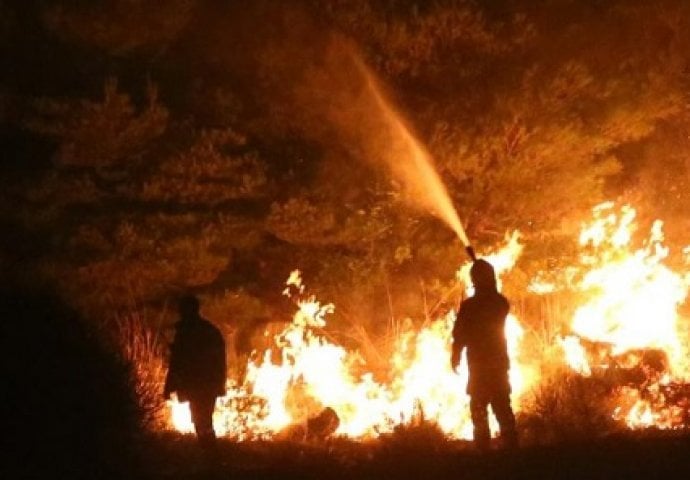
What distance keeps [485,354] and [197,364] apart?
110 inches

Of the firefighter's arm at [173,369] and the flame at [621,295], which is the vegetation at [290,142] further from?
the firefighter's arm at [173,369]

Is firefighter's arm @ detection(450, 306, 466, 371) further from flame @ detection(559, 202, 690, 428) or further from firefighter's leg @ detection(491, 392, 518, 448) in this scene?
flame @ detection(559, 202, 690, 428)

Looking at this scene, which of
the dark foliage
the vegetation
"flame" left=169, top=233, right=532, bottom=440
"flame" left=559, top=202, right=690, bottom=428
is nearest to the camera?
the dark foliage

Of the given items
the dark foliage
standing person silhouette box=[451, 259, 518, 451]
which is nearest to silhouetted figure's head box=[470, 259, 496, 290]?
standing person silhouette box=[451, 259, 518, 451]

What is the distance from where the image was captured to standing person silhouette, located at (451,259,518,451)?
8719 mm

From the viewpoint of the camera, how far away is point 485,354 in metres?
8.73

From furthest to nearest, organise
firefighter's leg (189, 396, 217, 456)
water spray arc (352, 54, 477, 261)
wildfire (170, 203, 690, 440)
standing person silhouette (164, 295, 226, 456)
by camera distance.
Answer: water spray arc (352, 54, 477, 261) < wildfire (170, 203, 690, 440) < firefighter's leg (189, 396, 217, 456) < standing person silhouette (164, 295, 226, 456)

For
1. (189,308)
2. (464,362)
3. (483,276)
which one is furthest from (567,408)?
(189,308)

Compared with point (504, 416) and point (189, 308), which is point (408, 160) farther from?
point (504, 416)

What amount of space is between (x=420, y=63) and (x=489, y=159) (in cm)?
160

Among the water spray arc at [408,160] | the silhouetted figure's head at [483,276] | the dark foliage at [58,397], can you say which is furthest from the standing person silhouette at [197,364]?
the water spray arc at [408,160]

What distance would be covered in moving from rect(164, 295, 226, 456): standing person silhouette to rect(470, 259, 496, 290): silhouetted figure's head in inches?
102

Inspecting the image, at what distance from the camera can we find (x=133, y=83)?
1328 centimetres

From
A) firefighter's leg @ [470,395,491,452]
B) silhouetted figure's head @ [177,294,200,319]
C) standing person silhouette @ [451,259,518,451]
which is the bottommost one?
firefighter's leg @ [470,395,491,452]
